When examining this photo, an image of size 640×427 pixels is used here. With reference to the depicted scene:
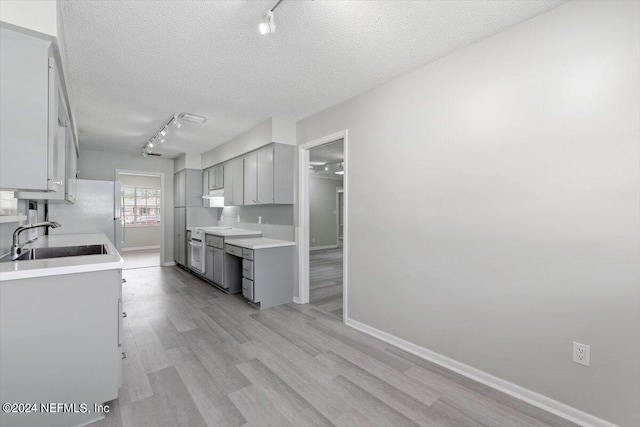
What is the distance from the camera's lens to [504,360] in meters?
2.01

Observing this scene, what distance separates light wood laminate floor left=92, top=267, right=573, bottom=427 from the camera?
174 centimetres

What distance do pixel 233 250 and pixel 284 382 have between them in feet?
7.69

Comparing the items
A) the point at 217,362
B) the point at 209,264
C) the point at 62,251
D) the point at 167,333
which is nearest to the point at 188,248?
the point at 209,264

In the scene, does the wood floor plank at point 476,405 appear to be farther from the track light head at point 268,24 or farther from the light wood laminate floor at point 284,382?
the track light head at point 268,24

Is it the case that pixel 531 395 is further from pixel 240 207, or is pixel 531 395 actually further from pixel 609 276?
pixel 240 207

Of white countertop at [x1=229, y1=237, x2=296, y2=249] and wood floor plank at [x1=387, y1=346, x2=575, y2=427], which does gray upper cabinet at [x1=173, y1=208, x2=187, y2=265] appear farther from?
wood floor plank at [x1=387, y1=346, x2=575, y2=427]

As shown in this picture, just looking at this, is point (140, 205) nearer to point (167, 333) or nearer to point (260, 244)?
point (260, 244)

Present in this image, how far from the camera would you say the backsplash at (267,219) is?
163 inches

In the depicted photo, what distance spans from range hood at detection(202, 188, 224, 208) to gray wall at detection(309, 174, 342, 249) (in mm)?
3570

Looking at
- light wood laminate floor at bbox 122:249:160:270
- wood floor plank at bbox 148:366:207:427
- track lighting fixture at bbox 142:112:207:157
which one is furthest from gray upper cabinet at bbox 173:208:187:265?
wood floor plank at bbox 148:366:207:427

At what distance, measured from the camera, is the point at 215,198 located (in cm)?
585

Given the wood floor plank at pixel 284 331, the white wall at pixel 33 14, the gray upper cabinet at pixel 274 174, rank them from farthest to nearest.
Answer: the gray upper cabinet at pixel 274 174 < the wood floor plank at pixel 284 331 < the white wall at pixel 33 14

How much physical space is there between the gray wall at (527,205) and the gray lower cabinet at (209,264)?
3.07 m

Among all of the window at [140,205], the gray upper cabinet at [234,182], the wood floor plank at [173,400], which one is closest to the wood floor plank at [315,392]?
the wood floor plank at [173,400]
